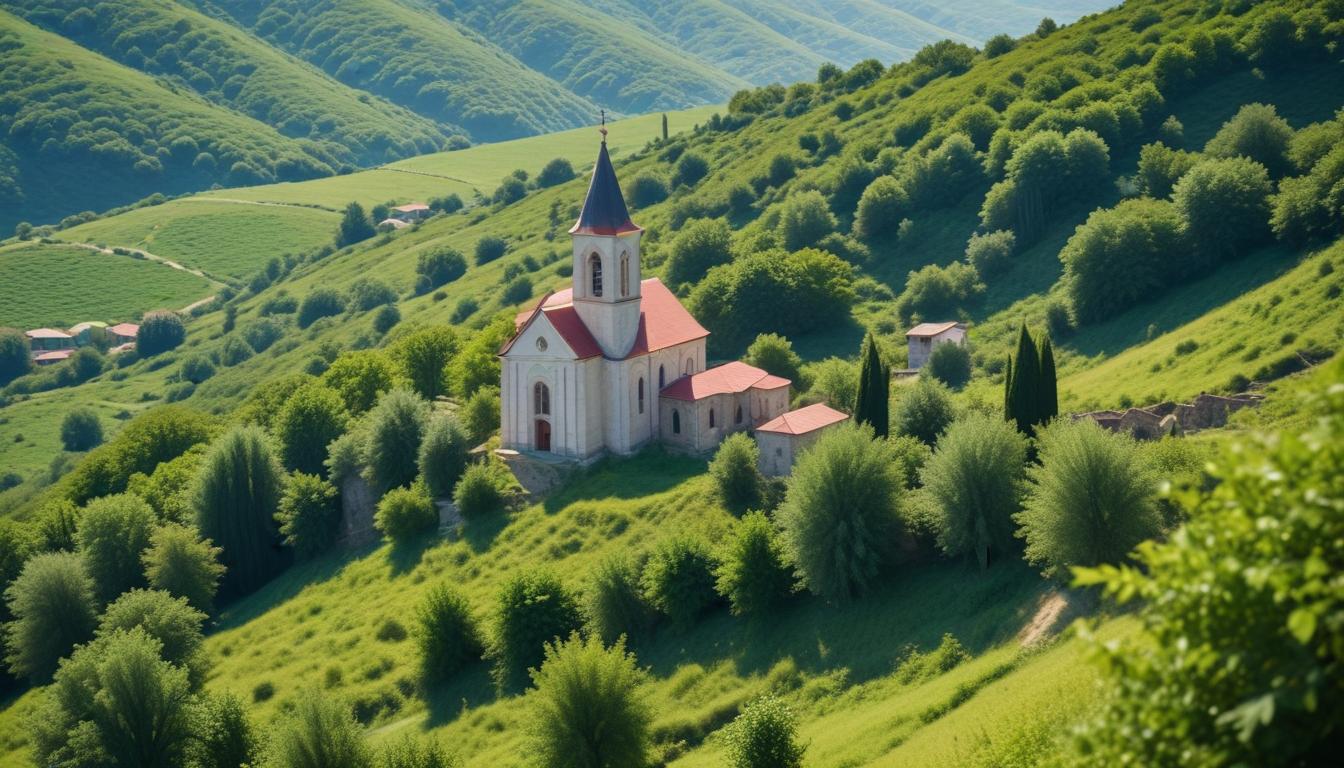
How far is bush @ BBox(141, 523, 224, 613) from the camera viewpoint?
67500 millimetres

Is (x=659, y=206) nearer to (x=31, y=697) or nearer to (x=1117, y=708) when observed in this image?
(x=31, y=697)

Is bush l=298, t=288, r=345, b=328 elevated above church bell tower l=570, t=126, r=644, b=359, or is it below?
above

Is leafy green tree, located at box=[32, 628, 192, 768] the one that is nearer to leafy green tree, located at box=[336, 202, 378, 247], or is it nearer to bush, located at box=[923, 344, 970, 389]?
bush, located at box=[923, 344, 970, 389]

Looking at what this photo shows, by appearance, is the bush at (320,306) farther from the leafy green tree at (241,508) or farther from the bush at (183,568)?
the bush at (183,568)

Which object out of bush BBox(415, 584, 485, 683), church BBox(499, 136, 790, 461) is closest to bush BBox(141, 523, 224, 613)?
church BBox(499, 136, 790, 461)

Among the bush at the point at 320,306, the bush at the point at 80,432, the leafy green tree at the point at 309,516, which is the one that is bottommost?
the leafy green tree at the point at 309,516

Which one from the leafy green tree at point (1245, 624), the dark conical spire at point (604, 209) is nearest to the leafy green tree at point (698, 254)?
the dark conical spire at point (604, 209)

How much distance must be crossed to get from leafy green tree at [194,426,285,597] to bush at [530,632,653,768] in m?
34.6

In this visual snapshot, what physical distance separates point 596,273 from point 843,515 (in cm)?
2183

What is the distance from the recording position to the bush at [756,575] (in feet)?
161

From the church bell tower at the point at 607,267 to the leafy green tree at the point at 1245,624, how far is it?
49457 millimetres

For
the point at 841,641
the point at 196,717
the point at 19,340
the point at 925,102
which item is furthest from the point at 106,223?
the point at 841,641

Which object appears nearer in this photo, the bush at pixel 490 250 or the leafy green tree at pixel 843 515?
the leafy green tree at pixel 843 515

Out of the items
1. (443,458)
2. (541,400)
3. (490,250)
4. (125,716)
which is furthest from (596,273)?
(490,250)
